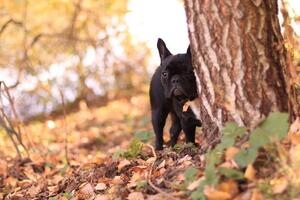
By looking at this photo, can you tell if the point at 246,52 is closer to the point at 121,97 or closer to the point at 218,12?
the point at 218,12

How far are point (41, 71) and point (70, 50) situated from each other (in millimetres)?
1318

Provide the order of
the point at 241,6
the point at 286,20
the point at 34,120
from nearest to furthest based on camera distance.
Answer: the point at 241,6, the point at 286,20, the point at 34,120

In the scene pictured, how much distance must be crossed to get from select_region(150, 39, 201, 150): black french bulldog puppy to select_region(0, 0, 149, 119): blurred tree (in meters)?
5.14

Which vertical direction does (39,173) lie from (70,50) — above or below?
below

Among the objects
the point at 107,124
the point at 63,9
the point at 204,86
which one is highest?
the point at 63,9

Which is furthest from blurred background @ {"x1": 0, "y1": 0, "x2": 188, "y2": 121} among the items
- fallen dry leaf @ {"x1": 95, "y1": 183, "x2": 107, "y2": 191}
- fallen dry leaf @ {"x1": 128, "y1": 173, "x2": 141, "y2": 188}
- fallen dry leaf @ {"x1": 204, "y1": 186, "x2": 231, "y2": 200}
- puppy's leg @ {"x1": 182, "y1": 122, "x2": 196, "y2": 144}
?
fallen dry leaf @ {"x1": 204, "y1": 186, "x2": 231, "y2": 200}

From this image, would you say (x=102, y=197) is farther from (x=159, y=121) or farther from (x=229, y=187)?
(x=159, y=121)

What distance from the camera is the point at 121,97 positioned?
1357cm

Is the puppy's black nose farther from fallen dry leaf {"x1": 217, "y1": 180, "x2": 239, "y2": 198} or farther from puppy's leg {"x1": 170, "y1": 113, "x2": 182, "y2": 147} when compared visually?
fallen dry leaf {"x1": 217, "y1": 180, "x2": 239, "y2": 198}

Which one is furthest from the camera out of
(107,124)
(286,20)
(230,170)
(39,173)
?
(107,124)

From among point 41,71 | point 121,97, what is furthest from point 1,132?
point 121,97

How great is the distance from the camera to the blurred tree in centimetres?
1201

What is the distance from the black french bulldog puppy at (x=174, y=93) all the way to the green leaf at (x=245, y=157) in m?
2.02

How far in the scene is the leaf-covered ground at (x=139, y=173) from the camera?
3686 millimetres
